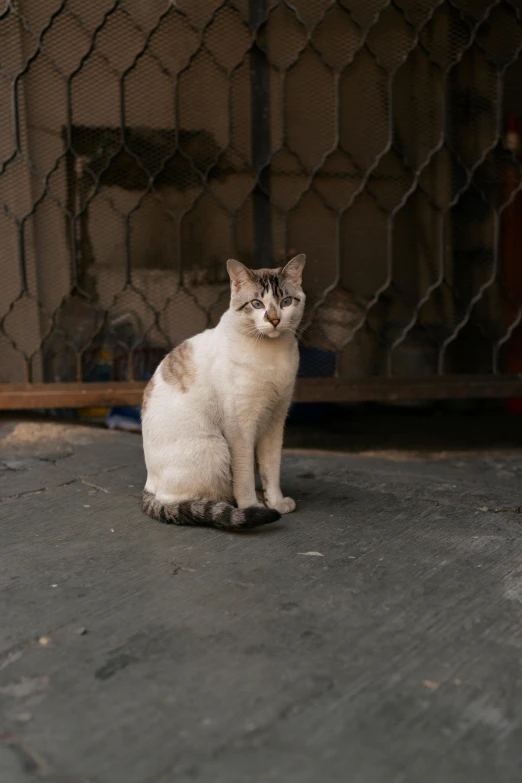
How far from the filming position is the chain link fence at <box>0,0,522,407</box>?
114 inches

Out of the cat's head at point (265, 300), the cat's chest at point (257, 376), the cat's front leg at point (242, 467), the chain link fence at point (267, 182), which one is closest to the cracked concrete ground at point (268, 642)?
the cat's front leg at point (242, 467)

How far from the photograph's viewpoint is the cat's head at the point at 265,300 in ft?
6.39

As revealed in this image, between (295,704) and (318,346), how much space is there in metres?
2.10

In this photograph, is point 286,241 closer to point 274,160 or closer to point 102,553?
point 274,160

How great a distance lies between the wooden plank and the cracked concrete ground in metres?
0.75

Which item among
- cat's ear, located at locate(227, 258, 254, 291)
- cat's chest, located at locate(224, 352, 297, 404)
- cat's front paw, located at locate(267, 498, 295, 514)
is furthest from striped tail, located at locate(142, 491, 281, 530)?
cat's ear, located at locate(227, 258, 254, 291)

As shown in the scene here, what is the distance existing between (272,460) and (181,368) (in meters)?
0.40

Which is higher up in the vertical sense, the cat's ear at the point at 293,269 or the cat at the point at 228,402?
the cat's ear at the point at 293,269

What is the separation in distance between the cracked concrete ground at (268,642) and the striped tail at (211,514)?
0.04 m

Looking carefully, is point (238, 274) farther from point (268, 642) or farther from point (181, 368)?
point (268, 642)

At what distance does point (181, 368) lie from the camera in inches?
82.8

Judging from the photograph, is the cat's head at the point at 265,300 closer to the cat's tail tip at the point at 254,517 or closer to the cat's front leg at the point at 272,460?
the cat's front leg at the point at 272,460

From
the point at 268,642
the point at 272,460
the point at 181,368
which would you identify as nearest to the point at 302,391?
the point at 272,460

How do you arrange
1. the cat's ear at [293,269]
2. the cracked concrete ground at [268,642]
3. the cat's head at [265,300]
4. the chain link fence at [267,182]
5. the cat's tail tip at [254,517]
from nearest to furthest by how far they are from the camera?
1. the cracked concrete ground at [268,642]
2. the cat's tail tip at [254,517]
3. the cat's head at [265,300]
4. the cat's ear at [293,269]
5. the chain link fence at [267,182]
